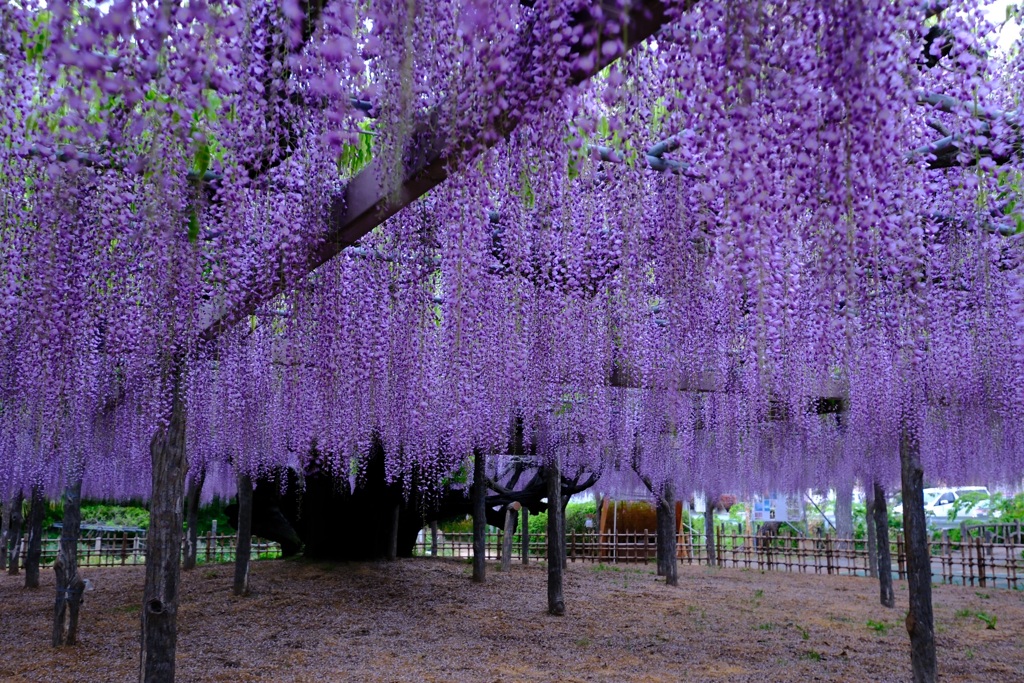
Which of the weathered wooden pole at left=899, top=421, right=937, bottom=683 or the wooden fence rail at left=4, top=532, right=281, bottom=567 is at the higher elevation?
the weathered wooden pole at left=899, top=421, right=937, bottom=683

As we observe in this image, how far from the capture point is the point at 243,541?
33.2 feet

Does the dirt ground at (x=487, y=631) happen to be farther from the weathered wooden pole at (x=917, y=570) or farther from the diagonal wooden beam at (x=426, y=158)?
the diagonal wooden beam at (x=426, y=158)

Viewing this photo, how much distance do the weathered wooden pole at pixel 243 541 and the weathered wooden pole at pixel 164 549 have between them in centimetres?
502

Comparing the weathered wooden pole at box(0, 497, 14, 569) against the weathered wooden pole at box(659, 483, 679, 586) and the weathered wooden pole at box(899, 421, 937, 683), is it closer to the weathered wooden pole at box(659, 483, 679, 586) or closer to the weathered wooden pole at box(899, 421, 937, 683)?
the weathered wooden pole at box(659, 483, 679, 586)

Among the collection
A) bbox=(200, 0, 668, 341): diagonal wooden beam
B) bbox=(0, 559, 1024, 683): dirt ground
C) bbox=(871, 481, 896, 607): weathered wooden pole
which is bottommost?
bbox=(0, 559, 1024, 683): dirt ground

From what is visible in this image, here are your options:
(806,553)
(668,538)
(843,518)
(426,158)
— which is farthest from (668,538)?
(426,158)

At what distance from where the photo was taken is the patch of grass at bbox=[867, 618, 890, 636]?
895 cm

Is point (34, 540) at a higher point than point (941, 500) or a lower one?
lower

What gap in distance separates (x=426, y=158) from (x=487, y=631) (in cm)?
640

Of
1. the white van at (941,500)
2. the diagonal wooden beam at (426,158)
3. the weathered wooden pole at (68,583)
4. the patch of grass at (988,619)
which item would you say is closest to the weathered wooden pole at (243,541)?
the weathered wooden pole at (68,583)

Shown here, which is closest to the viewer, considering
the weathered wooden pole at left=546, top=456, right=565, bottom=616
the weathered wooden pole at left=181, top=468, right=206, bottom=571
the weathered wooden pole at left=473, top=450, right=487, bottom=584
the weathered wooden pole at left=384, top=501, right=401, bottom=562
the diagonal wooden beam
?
the diagonal wooden beam

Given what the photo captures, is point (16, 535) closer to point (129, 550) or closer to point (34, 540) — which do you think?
point (129, 550)

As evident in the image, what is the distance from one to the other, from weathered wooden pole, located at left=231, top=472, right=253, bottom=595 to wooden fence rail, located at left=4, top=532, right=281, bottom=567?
25.2 ft

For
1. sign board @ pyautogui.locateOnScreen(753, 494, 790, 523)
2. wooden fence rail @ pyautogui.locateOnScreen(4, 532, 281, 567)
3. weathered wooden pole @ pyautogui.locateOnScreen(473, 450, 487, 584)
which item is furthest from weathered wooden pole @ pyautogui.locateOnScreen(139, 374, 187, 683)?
sign board @ pyautogui.locateOnScreen(753, 494, 790, 523)
